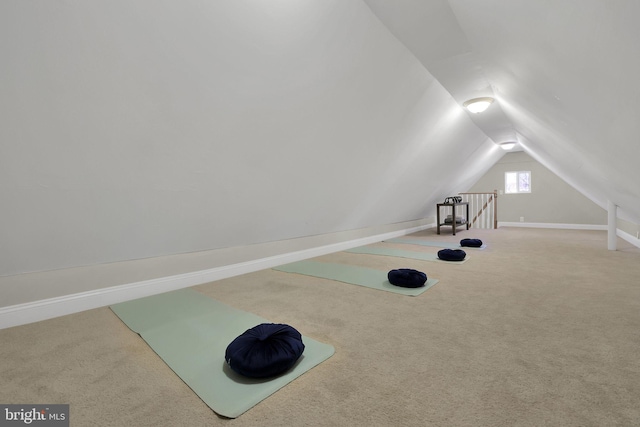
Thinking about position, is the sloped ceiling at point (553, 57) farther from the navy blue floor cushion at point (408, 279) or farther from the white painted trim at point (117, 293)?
the white painted trim at point (117, 293)

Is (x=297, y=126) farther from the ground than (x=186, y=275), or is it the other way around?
(x=297, y=126)

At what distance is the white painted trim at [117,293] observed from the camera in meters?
2.16

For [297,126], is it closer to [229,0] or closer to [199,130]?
[199,130]

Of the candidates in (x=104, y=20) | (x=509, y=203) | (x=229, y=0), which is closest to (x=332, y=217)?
(x=229, y=0)

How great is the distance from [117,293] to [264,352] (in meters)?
1.92

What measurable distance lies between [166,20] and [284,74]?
2.81ft

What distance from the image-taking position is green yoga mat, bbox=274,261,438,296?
2.81 meters

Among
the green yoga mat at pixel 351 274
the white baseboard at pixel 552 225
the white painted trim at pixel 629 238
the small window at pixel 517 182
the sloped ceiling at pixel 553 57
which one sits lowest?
the white baseboard at pixel 552 225

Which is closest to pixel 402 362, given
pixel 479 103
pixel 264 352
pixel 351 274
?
pixel 264 352

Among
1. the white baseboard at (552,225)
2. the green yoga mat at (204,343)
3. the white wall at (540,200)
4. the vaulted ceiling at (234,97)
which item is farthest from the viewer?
the white wall at (540,200)

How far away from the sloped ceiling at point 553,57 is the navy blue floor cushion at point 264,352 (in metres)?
1.89

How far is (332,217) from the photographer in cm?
448

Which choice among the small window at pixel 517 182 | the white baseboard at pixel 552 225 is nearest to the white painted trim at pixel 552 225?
the white baseboard at pixel 552 225

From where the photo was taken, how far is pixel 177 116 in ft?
6.50
